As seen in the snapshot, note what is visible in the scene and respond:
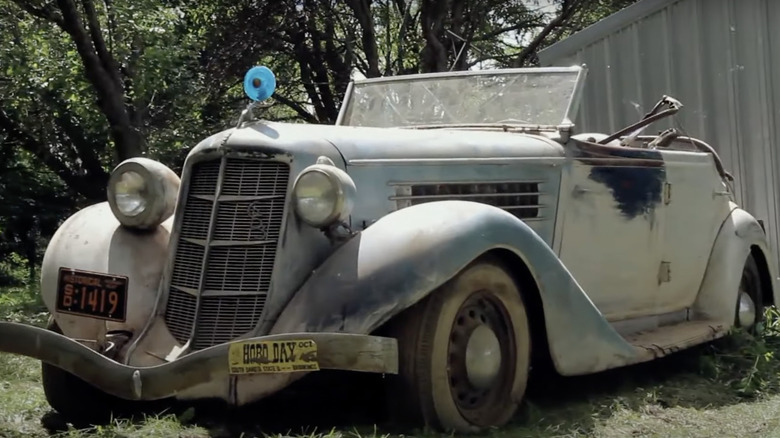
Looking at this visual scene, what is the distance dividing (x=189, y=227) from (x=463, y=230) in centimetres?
125

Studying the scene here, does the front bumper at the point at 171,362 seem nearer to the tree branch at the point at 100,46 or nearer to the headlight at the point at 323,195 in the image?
the headlight at the point at 323,195

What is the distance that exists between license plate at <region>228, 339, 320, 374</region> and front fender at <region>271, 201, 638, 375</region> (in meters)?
0.19

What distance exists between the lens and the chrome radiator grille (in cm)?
439

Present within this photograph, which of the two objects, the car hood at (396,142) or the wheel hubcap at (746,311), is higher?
→ the car hood at (396,142)

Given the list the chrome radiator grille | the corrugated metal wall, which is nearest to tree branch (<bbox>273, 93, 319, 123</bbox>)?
the corrugated metal wall

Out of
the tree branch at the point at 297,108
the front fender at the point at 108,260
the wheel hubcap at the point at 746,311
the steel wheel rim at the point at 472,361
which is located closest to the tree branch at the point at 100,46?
the tree branch at the point at 297,108

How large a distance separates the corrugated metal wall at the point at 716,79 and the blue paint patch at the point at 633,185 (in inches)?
96.1

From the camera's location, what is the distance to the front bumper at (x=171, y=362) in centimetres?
387

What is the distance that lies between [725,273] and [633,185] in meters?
1.17

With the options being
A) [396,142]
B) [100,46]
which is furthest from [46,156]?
[396,142]

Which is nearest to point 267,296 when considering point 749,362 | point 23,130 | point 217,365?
point 217,365

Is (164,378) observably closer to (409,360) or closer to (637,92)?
(409,360)

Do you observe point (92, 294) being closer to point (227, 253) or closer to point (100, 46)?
point (227, 253)

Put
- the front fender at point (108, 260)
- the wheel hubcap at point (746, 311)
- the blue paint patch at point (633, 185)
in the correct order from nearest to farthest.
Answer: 1. the front fender at point (108, 260)
2. the blue paint patch at point (633, 185)
3. the wheel hubcap at point (746, 311)
